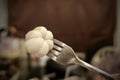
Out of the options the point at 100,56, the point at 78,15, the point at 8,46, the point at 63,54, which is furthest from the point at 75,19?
the point at 63,54

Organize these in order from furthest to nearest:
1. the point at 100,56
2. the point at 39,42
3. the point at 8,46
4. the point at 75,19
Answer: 1. the point at 75,19
2. the point at 8,46
3. the point at 100,56
4. the point at 39,42

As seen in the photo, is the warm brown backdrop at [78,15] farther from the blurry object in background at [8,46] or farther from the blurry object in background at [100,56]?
the blurry object in background at [100,56]

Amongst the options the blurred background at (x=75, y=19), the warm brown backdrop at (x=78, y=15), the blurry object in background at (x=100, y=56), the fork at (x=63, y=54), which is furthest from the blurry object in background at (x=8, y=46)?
the fork at (x=63, y=54)

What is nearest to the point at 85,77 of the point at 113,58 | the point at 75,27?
the point at 113,58

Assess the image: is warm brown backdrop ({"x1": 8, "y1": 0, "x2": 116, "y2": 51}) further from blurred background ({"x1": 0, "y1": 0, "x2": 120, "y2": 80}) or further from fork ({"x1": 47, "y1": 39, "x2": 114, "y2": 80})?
fork ({"x1": 47, "y1": 39, "x2": 114, "y2": 80})

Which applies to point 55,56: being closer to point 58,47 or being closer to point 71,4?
point 58,47

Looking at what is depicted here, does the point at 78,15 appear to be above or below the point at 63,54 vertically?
above

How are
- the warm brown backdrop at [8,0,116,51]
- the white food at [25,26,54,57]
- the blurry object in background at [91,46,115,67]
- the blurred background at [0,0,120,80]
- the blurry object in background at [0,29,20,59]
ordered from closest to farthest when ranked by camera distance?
the white food at [25,26,54,57], the blurry object in background at [91,46,115,67], the blurry object in background at [0,29,20,59], the blurred background at [0,0,120,80], the warm brown backdrop at [8,0,116,51]

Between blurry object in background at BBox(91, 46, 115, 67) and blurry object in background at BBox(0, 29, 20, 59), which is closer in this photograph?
blurry object in background at BBox(91, 46, 115, 67)

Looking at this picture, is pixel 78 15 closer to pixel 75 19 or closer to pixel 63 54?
pixel 75 19

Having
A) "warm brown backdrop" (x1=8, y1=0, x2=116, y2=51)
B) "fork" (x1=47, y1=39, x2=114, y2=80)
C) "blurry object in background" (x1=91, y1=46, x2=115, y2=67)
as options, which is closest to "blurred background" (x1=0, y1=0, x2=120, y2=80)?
"warm brown backdrop" (x1=8, y1=0, x2=116, y2=51)
